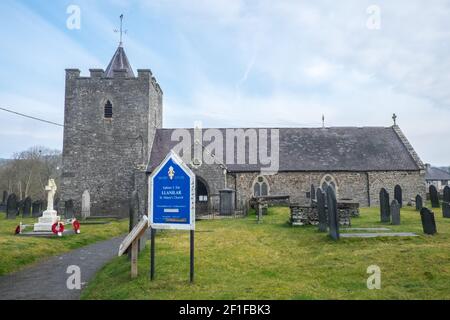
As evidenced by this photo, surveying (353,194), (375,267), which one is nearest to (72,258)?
(375,267)

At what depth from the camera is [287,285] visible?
647 centimetres

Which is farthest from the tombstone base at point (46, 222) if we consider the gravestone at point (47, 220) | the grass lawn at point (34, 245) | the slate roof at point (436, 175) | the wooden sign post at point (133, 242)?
the slate roof at point (436, 175)

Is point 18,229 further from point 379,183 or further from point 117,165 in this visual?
point 379,183

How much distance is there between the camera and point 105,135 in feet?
89.5

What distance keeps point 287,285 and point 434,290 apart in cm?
244

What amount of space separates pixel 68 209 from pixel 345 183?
20.0 m

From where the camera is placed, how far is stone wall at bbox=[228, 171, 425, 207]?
27.2 metres

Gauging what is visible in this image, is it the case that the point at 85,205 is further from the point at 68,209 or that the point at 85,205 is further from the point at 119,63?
the point at 119,63

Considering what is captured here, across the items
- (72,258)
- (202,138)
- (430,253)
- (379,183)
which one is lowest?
(72,258)

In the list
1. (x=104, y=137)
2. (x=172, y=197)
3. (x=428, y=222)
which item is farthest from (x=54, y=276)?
(x=104, y=137)

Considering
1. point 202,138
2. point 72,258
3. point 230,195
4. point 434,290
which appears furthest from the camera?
point 202,138

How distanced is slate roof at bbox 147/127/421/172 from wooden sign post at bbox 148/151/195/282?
19355 millimetres

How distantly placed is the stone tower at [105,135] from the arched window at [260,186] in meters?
8.55

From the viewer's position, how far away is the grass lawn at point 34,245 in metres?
10.9
